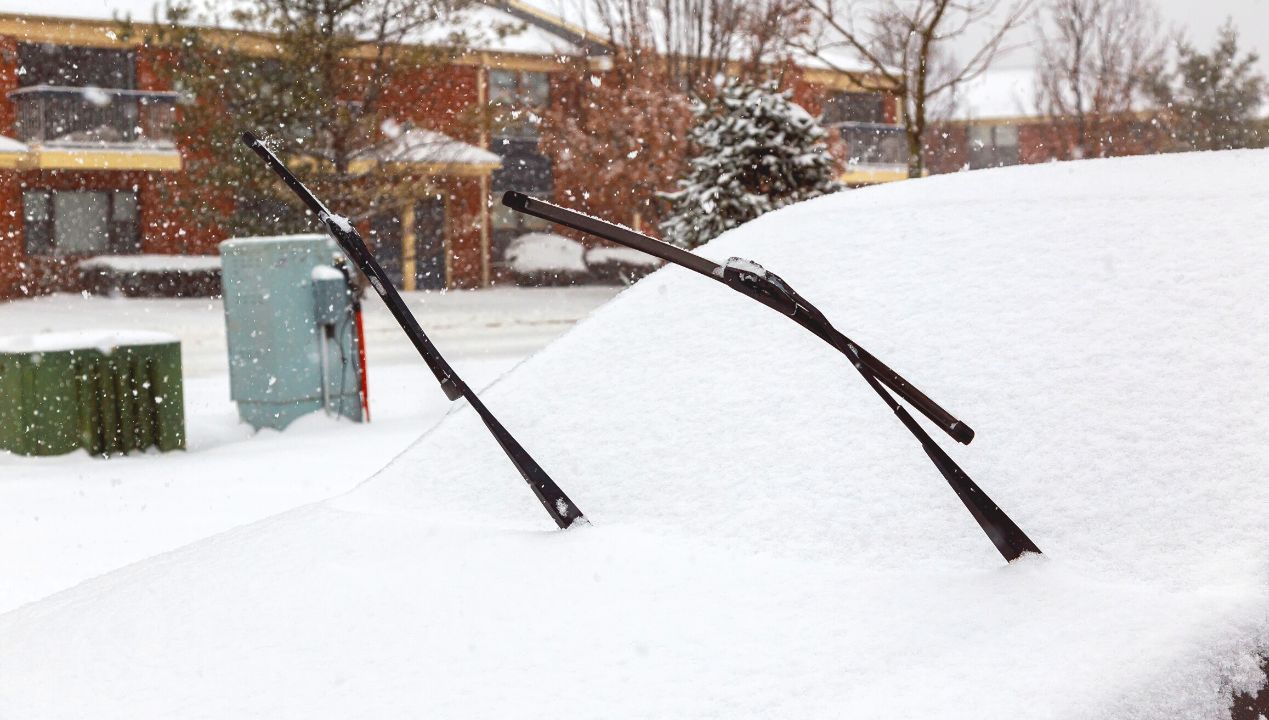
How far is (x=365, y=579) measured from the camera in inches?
80.9

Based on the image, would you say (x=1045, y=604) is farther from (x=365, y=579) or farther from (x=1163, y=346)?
(x=365, y=579)

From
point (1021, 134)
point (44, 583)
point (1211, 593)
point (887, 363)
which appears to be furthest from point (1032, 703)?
point (1021, 134)

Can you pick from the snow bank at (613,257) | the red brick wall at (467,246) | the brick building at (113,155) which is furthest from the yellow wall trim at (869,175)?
the red brick wall at (467,246)

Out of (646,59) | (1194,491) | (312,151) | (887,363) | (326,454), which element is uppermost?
(646,59)

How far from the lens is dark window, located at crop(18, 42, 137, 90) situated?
1091 inches

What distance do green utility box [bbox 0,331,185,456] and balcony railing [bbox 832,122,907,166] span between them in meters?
31.7

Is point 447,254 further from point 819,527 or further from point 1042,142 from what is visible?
point 819,527

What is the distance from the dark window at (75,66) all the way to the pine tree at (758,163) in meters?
22.4

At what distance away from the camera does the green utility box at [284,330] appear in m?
8.97

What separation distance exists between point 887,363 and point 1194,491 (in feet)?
1.95

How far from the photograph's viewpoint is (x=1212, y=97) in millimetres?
35562

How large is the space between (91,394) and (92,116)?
22149 mm

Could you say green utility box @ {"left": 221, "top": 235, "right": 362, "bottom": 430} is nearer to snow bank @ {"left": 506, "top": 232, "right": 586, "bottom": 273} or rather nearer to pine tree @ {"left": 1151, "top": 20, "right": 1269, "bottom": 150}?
snow bank @ {"left": 506, "top": 232, "right": 586, "bottom": 273}

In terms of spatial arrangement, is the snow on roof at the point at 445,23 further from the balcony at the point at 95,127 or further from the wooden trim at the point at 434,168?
the wooden trim at the point at 434,168
